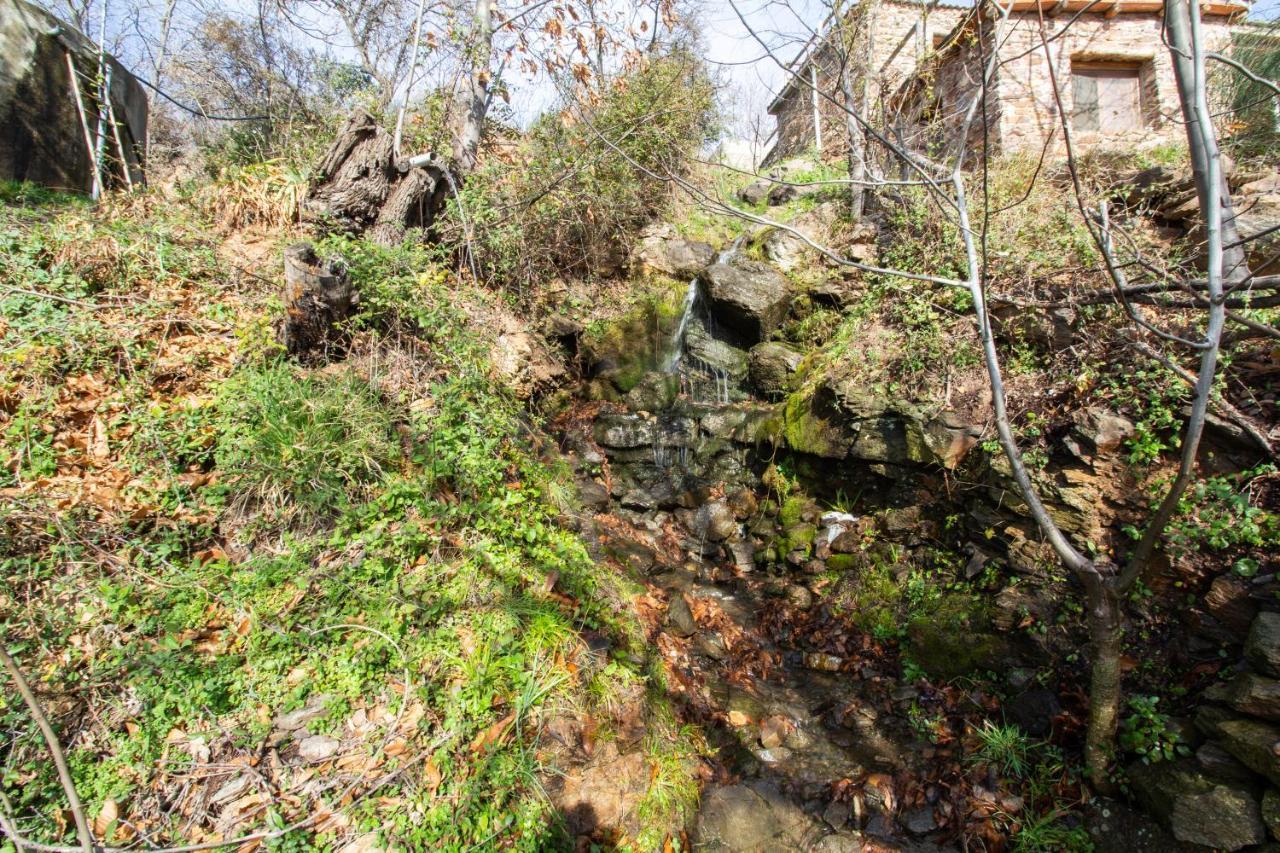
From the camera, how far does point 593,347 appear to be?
7637mm

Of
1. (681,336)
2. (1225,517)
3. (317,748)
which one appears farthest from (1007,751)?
(681,336)

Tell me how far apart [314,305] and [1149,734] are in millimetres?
6423

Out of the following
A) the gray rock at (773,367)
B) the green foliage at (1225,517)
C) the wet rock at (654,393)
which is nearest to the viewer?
the green foliage at (1225,517)

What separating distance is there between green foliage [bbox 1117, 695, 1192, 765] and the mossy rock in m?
0.79

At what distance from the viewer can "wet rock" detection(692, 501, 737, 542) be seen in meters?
5.78

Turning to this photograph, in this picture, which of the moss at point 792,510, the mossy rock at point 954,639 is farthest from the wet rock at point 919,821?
the moss at point 792,510

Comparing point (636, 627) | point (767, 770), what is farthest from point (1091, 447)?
point (636, 627)

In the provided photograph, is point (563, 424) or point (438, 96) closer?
point (563, 424)

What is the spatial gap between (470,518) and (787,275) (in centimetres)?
592

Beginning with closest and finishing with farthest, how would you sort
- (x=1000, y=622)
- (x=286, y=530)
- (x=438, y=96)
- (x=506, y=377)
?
(x=286, y=530)
(x=1000, y=622)
(x=506, y=377)
(x=438, y=96)

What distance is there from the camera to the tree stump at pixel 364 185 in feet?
18.1

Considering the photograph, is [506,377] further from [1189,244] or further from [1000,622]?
[1189,244]

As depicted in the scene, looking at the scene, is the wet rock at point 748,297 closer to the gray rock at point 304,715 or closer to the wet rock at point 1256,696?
the wet rock at point 1256,696

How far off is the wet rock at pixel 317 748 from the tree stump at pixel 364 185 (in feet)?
15.9
